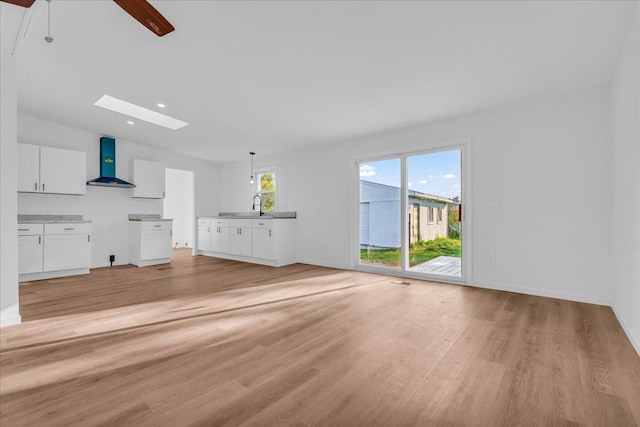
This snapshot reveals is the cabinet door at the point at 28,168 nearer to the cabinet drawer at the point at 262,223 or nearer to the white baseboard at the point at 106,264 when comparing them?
the white baseboard at the point at 106,264

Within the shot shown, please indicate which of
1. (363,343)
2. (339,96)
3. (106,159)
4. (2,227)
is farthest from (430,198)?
(106,159)

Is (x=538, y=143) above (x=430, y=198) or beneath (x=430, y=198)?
above

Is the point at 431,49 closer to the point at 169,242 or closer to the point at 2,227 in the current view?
the point at 2,227

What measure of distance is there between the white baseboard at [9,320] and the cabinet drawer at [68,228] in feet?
8.35

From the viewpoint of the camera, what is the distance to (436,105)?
12.0ft

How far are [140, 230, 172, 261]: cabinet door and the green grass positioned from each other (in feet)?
13.3

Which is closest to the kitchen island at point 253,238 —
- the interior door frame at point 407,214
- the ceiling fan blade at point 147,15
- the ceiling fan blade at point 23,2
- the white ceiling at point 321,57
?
the interior door frame at point 407,214

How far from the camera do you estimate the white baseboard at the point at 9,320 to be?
96.8 inches

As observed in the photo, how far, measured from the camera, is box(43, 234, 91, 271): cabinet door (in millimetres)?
4430

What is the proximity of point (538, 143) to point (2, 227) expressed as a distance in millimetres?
5656

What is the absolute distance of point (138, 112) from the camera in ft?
15.1

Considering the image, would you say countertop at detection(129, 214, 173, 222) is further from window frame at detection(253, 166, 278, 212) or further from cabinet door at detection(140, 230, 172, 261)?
window frame at detection(253, 166, 278, 212)

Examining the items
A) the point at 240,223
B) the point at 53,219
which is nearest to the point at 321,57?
the point at 240,223

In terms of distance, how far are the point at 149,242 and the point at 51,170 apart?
1927mm
